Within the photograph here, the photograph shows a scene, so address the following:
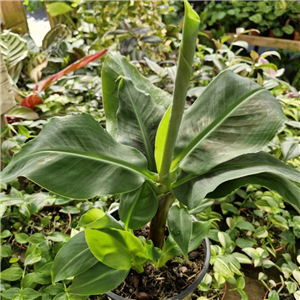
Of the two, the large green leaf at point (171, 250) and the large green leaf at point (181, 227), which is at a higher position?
the large green leaf at point (181, 227)

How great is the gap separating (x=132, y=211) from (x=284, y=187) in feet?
0.98

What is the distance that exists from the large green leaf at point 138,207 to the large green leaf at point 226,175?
0.06m

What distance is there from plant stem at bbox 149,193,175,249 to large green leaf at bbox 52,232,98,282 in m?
0.16

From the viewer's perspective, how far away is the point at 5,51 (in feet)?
5.28

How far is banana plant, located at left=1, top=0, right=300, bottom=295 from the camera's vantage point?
56 cm

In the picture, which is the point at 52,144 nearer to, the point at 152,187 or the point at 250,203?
the point at 152,187

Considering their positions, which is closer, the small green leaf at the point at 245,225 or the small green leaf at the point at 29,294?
the small green leaf at the point at 29,294

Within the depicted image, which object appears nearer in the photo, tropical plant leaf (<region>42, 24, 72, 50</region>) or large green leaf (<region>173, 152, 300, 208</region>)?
large green leaf (<region>173, 152, 300, 208</region>)

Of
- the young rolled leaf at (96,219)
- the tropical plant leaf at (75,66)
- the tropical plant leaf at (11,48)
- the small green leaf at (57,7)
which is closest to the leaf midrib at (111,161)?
the young rolled leaf at (96,219)

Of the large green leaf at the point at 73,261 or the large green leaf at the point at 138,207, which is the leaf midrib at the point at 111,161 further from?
the large green leaf at the point at 73,261

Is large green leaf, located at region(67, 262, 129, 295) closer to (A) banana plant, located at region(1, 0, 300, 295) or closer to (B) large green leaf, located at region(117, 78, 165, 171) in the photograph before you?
(A) banana plant, located at region(1, 0, 300, 295)

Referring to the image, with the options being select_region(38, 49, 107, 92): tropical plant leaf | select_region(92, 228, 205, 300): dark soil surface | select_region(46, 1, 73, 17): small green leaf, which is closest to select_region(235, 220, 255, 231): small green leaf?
select_region(92, 228, 205, 300): dark soil surface

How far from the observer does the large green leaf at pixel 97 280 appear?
62cm

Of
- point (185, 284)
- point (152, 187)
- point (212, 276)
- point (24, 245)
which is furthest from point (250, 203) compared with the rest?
point (24, 245)
